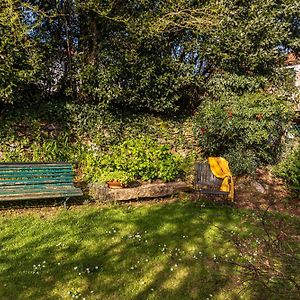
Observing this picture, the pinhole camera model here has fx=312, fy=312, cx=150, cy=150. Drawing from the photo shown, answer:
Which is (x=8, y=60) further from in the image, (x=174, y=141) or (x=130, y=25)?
(x=174, y=141)

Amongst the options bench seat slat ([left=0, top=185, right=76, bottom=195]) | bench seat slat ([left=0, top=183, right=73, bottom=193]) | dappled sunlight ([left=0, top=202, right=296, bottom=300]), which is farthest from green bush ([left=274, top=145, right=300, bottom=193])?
bench seat slat ([left=0, top=183, right=73, bottom=193])

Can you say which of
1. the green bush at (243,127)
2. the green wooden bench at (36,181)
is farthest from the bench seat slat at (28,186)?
the green bush at (243,127)

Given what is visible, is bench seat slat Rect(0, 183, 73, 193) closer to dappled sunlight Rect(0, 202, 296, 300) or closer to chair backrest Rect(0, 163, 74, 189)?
chair backrest Rect(0, 163, 74, 189)

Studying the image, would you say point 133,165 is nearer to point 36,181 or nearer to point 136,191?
point 136,191

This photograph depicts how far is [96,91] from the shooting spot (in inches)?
376

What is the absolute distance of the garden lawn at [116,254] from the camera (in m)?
4.23

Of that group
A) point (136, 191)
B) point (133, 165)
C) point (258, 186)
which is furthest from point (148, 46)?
point (258, 186)

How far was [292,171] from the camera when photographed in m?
8.92

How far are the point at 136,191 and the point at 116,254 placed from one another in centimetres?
259

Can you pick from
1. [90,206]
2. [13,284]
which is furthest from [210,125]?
[13,284]

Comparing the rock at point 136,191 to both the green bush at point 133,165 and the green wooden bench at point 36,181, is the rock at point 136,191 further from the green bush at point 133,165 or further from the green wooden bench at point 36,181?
the green wooden bench at point 36,181

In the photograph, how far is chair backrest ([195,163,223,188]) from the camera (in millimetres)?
8358

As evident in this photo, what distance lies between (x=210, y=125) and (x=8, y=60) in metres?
6.10

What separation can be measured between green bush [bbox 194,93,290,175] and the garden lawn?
3.37 m
